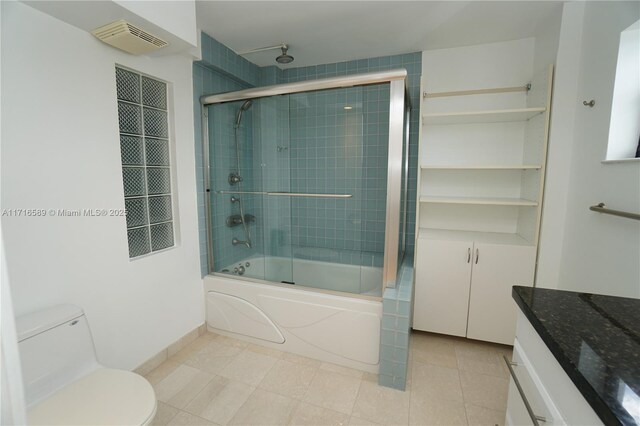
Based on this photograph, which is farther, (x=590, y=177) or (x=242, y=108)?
(x=242, y=108)

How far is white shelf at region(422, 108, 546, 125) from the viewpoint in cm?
199

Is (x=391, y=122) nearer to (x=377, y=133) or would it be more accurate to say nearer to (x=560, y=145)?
(x=377, y=133)

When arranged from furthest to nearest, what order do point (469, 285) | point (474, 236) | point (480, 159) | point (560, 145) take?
point (480, 159) → point (474, 236) → point (469, 285) → point (560, 145)

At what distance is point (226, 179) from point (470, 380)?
92.6 inches

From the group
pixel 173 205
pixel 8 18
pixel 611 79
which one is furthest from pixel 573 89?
pixel 8 18

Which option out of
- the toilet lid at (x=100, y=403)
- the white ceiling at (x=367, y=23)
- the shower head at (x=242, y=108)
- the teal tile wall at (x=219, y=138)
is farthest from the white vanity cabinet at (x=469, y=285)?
the toilet lid at (x=100, y=403)

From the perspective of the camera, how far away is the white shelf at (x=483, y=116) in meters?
1.99

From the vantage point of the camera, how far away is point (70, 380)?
1321 mm

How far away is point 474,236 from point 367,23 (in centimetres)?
181

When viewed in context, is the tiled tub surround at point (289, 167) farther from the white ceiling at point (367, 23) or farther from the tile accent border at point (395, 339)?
the tile accent border at point (395, 339)

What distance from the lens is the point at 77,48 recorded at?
4.78ft

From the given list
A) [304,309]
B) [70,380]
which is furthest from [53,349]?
[304,309]

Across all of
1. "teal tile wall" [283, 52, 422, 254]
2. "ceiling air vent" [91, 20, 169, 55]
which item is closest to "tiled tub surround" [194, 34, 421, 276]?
"teal tile wall" [283, 52, 422, 254]

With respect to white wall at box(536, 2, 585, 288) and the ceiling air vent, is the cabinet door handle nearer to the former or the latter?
white wall at box(536, 2, 585, 288)
